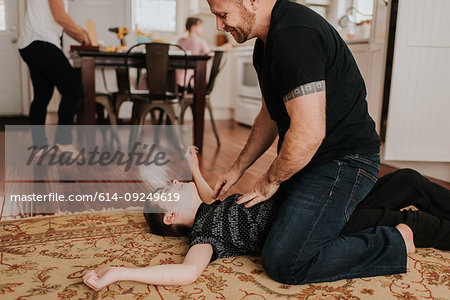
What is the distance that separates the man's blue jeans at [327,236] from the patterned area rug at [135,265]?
0.14ft

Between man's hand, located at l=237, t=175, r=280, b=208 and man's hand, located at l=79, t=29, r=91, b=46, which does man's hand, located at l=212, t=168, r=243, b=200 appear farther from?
man's hand, located at l=79, t=29, r=91, b=46

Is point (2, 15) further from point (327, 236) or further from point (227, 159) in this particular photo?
point (327, 236)

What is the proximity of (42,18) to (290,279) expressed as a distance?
233cm

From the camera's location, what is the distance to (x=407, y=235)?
4.53ft

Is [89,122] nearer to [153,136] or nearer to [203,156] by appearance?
[203,156]

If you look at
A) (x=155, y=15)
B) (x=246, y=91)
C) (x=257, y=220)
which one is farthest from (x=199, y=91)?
(x=155, y=15)

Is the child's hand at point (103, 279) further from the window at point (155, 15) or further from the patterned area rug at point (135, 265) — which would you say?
the window at point (155, 15)

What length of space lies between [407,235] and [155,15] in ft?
17.2

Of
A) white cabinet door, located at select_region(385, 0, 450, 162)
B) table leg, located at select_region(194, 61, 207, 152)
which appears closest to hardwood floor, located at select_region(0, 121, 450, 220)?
white cabinet door, located at select_region(385, 0, 450, 162)

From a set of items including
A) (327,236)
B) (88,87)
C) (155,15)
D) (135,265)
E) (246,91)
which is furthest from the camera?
(155,15)

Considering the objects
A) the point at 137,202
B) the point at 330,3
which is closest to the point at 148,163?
the point at 137,202

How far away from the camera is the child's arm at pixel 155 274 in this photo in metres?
1.12

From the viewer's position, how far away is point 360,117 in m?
1.28

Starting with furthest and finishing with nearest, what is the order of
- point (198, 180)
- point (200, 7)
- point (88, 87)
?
point (200, 7)
point (88, 87)
point (198, 180)
